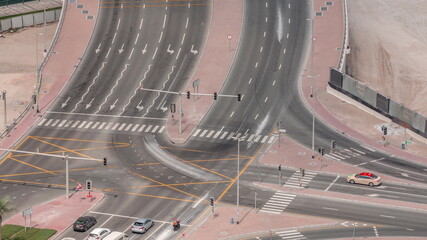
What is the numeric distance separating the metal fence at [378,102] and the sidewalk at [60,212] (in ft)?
169

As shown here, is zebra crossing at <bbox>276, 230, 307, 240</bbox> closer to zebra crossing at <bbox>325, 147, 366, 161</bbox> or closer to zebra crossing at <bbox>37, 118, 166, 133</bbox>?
zebra crossing at <bbox>325, 147, 366, 161</bbox>

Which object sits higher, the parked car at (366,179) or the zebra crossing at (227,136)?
the zebra crossing at (227,136)

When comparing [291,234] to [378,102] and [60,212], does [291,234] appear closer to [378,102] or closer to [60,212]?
[60,212]

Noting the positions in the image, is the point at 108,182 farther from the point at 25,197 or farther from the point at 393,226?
the point at 393,226

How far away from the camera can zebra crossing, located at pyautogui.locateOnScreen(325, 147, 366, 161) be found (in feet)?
570

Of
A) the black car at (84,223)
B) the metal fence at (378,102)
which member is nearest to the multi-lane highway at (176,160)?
the black car at (84,223)

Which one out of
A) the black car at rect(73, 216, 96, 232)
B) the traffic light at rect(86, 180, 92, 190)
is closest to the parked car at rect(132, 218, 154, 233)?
the black car at rect(73, 216, 96, 232)

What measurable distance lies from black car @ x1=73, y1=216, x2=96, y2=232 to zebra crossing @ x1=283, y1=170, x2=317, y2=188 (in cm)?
2970

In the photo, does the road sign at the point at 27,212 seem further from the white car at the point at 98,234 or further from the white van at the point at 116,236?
the white van at the point at 116,236

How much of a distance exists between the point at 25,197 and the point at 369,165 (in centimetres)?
5007

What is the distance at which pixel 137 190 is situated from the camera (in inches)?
6403

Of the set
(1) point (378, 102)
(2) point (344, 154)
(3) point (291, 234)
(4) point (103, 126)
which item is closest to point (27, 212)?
(3) point (291, 234)

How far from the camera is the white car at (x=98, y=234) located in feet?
474

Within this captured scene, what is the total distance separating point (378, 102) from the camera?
620 feet
